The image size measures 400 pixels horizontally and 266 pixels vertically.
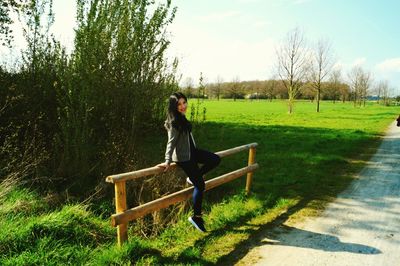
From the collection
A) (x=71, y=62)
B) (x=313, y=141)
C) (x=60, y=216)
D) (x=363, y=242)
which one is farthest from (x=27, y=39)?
(x=313, y=141)

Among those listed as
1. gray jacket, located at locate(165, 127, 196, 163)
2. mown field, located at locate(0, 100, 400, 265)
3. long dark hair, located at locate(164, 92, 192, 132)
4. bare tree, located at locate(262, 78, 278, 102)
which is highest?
bare tree, located at locate(262, 78, 278, 102)


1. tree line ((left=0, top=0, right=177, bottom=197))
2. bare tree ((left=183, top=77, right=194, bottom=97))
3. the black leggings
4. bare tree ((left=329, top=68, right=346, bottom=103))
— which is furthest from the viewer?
bare tree ((left=329, top=68, right=346, bottom=103))

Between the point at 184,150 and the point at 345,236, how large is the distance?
9.12 feet

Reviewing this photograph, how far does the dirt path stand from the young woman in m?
1.19

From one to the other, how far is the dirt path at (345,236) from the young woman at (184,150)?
119cm

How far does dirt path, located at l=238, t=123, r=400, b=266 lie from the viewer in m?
4.48

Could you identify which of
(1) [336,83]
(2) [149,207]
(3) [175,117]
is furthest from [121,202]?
(1) [336,83]

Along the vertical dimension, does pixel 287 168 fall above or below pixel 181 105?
below

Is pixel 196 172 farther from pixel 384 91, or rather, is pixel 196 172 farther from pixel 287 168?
pixel 384 91

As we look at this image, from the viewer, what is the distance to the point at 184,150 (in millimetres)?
5203

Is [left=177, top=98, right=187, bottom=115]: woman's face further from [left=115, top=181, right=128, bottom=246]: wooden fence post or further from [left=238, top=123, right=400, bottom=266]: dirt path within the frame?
[left=238, top=123, right=400, bottom=266]: dirt path

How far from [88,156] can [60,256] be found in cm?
403

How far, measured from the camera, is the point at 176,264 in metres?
4.37

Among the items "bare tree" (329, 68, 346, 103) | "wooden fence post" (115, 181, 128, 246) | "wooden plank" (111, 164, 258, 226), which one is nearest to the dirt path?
"wooden plank" (111, 164, 258, 226)
